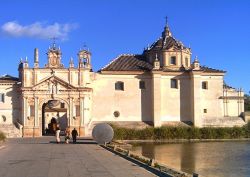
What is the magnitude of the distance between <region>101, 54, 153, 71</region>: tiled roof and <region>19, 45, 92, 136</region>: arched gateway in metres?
4.15

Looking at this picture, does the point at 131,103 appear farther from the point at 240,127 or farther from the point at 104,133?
the point at 104,133

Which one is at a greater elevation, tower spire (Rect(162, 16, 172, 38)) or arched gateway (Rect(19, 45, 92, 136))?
tower spire (Rect(162, 16, 172, 38))

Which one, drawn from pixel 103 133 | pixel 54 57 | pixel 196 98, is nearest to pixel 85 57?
pixel 54 57

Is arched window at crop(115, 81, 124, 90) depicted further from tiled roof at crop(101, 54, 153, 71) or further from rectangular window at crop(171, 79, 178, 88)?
rectangular window at crop(171, 79, 178, 88)

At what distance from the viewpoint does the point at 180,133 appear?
2261 inches

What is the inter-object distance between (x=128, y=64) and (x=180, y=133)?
1270 centimetres

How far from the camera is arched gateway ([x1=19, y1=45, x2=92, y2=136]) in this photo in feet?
190

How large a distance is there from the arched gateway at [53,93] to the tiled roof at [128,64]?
4.15m

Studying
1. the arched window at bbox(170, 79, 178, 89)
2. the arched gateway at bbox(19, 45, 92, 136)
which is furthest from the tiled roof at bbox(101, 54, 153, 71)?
the arched gateway at bbox(19, 45, 92, 136)

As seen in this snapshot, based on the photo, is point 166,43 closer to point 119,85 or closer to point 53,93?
point 119,85

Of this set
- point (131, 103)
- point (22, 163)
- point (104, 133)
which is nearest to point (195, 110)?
point (131, 103)

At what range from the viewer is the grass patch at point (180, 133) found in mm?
55844

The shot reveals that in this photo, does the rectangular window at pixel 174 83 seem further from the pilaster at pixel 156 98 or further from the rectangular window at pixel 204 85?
the rectangular window at pixel 204 85

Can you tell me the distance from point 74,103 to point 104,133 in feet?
74.7
